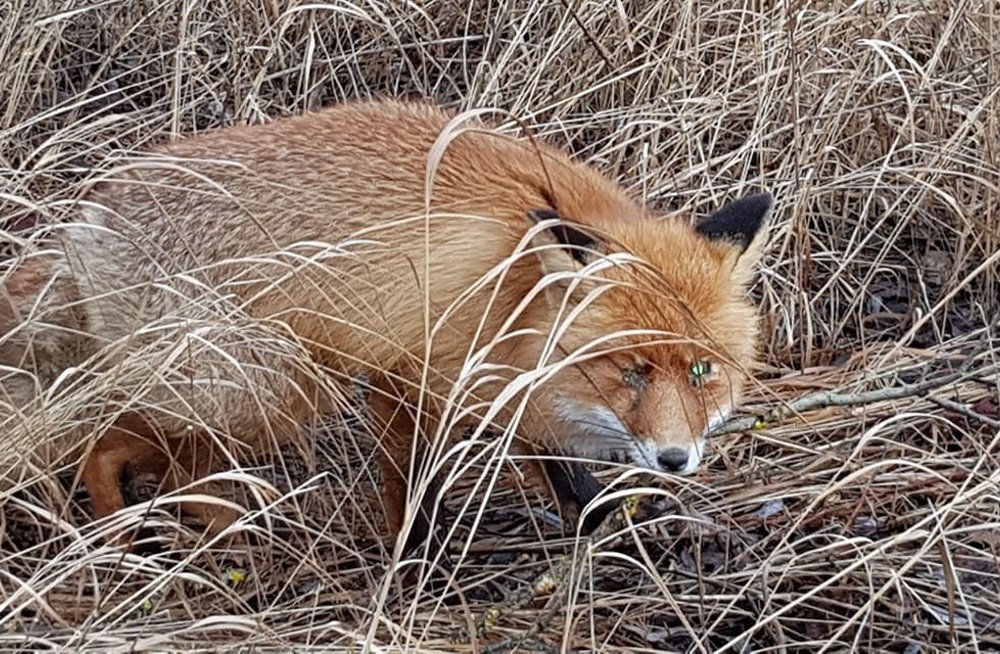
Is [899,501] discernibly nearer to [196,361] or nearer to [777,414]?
[777,414]

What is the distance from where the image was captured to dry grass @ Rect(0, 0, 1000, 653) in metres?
3.20

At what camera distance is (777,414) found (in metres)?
3.88

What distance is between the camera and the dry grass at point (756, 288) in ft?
10.5

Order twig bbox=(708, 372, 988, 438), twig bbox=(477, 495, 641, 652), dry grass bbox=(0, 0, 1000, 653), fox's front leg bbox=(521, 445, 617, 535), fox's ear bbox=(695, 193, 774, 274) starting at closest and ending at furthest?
twig bbox=(477, 495, 641, 652), dry grass bbox=(0, 0, 1000, 653), fox's ear bbox=(695, 193, 774, 274), twig bbox=(708, 372, 988, 438), fox's front leg bbox=(521, 445, 617, 535)

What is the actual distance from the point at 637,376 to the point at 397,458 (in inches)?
33.3

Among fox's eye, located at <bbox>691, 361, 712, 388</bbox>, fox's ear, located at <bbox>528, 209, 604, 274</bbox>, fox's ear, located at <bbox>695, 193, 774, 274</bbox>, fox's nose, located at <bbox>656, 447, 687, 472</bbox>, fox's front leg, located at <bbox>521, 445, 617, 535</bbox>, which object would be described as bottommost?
fox's front leg, located at <bbox>521, 445, 617, 535</bbox>

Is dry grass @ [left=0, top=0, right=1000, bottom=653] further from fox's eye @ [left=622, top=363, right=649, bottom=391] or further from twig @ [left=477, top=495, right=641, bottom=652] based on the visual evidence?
fox's eye @ [left=622, top=363, right=649, bottom=391]

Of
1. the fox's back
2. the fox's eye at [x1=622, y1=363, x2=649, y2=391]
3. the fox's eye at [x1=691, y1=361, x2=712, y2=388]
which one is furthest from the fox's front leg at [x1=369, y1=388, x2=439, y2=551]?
the fox's eye at [x1=691, y1=361, x2=712, y2=388]

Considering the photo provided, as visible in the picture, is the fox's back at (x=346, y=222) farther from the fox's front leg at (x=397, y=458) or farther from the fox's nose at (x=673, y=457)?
the fox's nose at (x=673, y=457)

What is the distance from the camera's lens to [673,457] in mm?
3160

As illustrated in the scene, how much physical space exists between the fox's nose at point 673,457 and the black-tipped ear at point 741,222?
571mm

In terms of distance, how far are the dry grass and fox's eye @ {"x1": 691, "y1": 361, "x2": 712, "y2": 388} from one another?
31 centimetres

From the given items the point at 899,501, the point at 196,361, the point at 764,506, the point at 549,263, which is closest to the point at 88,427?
the point at 196,361

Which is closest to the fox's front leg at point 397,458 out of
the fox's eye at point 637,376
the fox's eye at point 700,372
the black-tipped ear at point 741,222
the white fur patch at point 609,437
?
the white fur patch at point 609,437
